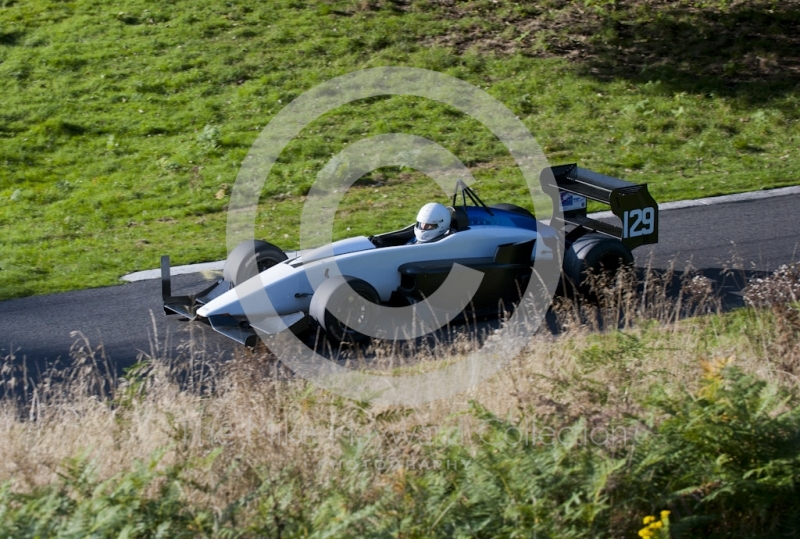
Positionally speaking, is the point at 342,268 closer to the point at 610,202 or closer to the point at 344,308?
the point at 344,308

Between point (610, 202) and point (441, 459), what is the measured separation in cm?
534

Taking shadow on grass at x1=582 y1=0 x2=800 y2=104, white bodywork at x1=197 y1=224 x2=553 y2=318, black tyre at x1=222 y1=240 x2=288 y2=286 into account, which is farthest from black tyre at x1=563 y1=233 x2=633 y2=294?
shadow on grass at x1=582 y1=0 x2=800 y2=104

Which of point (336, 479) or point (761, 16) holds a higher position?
point (761, 16)

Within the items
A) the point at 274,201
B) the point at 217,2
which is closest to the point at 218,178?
the point at 274,201

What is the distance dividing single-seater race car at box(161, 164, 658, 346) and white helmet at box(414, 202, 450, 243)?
10cm

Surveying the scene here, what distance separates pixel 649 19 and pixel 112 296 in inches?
580

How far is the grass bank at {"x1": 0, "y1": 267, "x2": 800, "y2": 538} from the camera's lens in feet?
15.4

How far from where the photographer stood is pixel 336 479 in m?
5.17

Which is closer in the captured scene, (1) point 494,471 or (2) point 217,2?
(1) point 494,471

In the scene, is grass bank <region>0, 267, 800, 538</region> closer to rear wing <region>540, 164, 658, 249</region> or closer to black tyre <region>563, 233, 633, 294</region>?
black tyre <region>563, 233, 633, 294</region>

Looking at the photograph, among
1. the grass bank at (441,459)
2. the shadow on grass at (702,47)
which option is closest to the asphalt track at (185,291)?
the grass bank at (441,459)

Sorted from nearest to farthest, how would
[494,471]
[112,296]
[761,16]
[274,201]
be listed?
[494,471]
[112,296]
[274,201]
[761,16]

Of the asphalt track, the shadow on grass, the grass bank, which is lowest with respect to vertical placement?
the asphalt track

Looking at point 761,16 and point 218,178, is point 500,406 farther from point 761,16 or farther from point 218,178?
point 761,16
